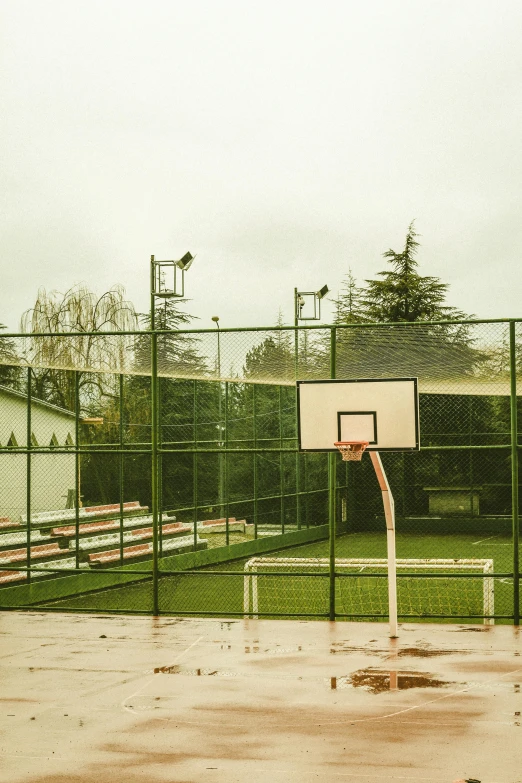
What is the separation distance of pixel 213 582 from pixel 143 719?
1128 cm

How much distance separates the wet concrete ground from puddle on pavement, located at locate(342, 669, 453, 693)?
0.02m

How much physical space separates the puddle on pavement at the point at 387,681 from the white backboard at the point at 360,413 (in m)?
2.15

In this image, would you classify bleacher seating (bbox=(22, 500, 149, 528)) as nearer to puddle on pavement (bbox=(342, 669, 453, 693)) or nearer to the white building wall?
the white building wall

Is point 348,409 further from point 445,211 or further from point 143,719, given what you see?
point 445,211

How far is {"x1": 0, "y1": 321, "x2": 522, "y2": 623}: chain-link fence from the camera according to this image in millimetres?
11312

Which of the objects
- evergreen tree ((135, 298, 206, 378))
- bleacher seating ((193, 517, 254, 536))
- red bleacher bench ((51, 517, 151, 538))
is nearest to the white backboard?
evergreen tree ((135, 298, 206, 378))

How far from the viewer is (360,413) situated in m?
9.16

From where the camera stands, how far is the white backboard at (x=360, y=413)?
901cm

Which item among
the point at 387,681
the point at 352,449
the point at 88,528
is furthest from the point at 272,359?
the point at 88,528

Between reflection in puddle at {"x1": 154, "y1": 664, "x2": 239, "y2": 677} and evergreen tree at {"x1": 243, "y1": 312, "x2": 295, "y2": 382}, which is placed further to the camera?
evergreen tree at {"x1": 243, "y1": 312, "x2": 295, "y2": 382}

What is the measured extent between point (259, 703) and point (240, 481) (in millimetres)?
17985

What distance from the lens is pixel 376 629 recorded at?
31.8 feet

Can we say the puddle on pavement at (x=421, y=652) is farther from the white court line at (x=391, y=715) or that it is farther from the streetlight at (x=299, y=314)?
the streetlight at (x=299, y=314)

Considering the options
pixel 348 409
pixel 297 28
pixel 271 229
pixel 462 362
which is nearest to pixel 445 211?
pixel 271 229
